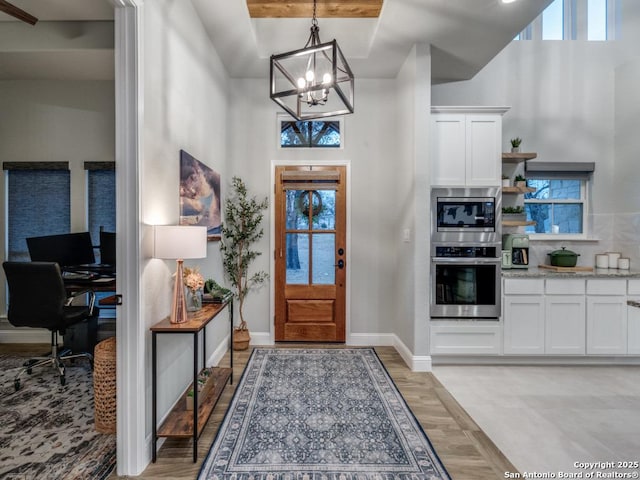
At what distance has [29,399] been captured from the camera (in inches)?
101

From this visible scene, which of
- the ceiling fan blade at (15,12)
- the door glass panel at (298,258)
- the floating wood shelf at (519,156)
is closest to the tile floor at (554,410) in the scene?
the door glass panel at (298,258)

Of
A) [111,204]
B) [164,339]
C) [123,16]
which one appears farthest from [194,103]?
[111,204]

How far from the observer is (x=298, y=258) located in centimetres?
385

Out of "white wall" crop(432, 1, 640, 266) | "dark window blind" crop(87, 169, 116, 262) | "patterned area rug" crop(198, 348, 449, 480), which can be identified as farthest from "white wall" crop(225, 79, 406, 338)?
"dark window blind" crop(87, 169, 116, 262)

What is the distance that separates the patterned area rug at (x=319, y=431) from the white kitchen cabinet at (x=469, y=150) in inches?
87.3

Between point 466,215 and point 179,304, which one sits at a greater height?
point 466,215

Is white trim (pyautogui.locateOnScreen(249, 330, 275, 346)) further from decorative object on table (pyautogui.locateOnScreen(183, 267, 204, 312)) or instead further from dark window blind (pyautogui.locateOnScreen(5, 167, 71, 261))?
dark window blind (pyautogui.locateOnScreen(5, 167, 71, 261))

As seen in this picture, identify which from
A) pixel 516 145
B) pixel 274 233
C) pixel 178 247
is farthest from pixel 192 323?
pixel 516 145

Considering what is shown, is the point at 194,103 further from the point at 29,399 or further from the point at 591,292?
the point at 591,292

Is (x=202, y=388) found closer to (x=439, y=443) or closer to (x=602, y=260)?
(x=439, y=443)

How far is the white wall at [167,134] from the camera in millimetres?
1863

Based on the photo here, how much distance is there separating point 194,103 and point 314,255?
6.85ft

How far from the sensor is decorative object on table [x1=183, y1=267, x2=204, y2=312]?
83.0 inches

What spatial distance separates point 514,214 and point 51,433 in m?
4.90
